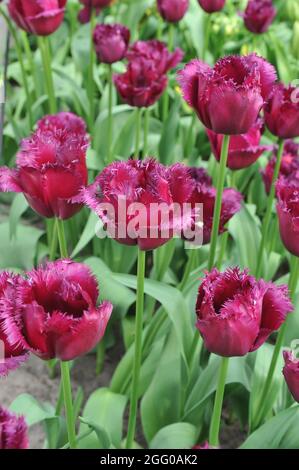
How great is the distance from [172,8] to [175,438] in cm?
97

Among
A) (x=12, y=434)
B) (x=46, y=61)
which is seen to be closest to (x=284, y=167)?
(x=46, y=61)

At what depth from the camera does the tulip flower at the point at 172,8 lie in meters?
1.60

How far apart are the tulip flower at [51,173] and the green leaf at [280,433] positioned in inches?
15.0

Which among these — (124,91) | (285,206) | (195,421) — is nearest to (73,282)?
(285,206)

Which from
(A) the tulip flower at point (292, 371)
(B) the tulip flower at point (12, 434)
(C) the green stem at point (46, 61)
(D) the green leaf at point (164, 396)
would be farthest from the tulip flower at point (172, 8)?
(B) the tulip flower at point (12, 434)

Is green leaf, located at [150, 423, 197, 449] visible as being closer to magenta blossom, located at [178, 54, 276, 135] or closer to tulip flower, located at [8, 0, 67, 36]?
magenta blossom, located at [178, 54, 276, 135]

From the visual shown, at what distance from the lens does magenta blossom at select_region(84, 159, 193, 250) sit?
2.16 ft

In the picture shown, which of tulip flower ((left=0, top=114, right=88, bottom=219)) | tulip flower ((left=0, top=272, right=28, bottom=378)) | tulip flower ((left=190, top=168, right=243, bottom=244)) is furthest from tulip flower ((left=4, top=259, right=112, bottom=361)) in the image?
tulip flower ((left=190, top=168, right=243, bottom=244))

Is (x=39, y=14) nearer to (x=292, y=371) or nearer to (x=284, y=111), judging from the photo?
(x=284, y=111)

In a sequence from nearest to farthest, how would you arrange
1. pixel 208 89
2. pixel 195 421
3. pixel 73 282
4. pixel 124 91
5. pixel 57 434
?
pixel 73 282 < pixel 208 89 < pixel 57 434 < pixel 195 421 < pixel 124 91

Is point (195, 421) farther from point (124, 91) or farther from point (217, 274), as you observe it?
point (124, 91)

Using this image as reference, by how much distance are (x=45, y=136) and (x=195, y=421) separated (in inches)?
20.5
